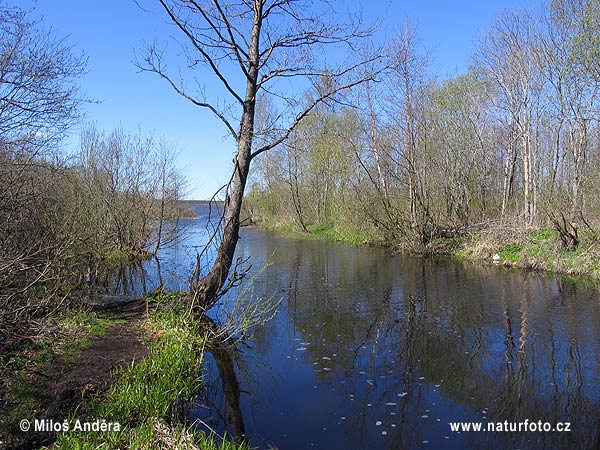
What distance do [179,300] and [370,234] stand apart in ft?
54.2

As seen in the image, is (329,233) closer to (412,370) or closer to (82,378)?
(412,370)

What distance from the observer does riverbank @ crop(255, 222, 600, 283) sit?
13.8 metres

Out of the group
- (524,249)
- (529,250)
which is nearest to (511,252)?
(524,249)

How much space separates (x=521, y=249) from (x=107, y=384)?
49.0 ft

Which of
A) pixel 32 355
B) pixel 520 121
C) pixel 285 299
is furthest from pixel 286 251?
pixel 32 355

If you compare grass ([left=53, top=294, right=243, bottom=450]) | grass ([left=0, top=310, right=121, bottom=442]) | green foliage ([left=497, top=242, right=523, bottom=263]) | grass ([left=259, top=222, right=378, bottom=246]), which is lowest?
grass ([left=53, top=294, right=243, bottom=450])

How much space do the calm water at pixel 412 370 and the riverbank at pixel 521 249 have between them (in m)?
2.27

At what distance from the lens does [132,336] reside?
7.17 metres

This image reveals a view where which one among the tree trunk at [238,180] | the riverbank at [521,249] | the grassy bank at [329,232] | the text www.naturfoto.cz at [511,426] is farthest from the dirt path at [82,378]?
the grassy bank at [329,232]

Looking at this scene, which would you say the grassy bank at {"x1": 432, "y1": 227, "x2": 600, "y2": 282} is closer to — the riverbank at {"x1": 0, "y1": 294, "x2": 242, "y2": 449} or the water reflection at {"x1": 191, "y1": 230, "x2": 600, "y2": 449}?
the water reflection at {"x1": 191, "y1": 230, "x2": 600, "y2": 449}

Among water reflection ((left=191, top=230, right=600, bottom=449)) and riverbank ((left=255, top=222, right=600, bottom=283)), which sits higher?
riverbank ((left=255, top=222, right=600, bottom=283))

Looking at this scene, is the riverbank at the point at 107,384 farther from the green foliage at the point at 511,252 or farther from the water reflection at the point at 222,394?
the green foliage at the point at 511,252

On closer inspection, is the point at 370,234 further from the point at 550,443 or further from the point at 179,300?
the point at 550,443

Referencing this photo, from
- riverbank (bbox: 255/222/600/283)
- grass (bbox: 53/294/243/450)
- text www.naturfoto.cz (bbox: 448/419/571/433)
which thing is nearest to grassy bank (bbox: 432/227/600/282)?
riverbank (bbox: 255/222/600/283)
